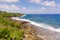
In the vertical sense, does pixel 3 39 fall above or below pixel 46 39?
above

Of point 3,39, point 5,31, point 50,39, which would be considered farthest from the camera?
point 50,39

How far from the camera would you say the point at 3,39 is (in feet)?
59.0

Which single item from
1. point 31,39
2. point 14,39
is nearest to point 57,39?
point 31,39

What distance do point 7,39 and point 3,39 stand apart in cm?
47

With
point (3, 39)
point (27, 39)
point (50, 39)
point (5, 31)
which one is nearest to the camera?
point (3, 39)

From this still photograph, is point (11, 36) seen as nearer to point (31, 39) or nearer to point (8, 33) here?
point (8, 33)

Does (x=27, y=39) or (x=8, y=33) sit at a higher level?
(x=8, y=33)

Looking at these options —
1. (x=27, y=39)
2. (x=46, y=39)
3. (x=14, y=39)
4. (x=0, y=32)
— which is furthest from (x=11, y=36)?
(x=46, y=39)

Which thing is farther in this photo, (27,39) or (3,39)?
(27,39)

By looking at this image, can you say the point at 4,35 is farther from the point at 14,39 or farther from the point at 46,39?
the point at 46,39

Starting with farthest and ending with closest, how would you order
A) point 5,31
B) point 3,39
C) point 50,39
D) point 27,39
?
point 50,39 < point 27,39 < point 5,31 < point 3,39

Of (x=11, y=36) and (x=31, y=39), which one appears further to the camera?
(x=31, y=39)

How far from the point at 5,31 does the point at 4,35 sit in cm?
72

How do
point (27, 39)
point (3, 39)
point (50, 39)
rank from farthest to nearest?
point (50, 39), point (27, 39), point (3, 39)
